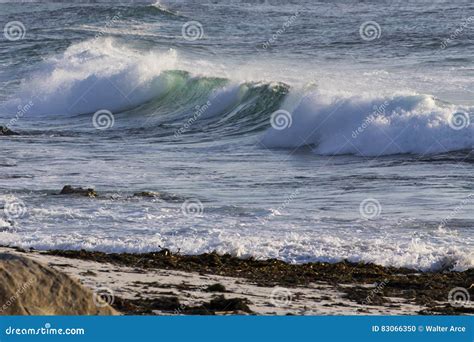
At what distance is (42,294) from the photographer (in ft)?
21.9

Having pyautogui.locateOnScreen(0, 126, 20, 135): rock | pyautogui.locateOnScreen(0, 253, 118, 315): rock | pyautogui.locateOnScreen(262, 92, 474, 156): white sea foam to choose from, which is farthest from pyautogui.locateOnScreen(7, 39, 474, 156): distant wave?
pyautogui.locateOnScreen(0, 253, 118, 315): rock

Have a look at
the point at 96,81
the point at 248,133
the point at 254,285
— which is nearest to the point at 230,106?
the point at 248,133

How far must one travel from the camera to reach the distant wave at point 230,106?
71.6 ft

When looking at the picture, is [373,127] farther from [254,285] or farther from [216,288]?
[216,288]

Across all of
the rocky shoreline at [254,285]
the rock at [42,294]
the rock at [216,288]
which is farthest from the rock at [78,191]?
the rock at [42,294]

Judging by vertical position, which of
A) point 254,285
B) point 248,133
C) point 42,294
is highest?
point 248,133

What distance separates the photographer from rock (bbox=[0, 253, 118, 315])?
21.7 feet

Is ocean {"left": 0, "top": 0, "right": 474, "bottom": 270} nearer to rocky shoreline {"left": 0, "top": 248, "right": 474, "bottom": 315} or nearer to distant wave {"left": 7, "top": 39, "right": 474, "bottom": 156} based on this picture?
distant wave {"left": 7, "top": 39, "right": 474, "bottom": 156}

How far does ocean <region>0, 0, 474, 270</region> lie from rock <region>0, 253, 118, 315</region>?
17.2ft

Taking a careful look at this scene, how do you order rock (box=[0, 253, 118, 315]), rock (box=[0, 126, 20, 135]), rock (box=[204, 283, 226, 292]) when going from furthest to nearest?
rock (box=[0, 126, 20, 135]) → rock (box=[204, 283, 226, 292]) → rock (box=[0, 253, 118, 315])

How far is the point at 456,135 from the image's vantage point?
21141mm

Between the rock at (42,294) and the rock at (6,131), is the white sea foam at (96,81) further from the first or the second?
the rock at (42,294)

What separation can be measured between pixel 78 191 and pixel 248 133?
30.3ft

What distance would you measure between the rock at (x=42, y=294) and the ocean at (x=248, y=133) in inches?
206
